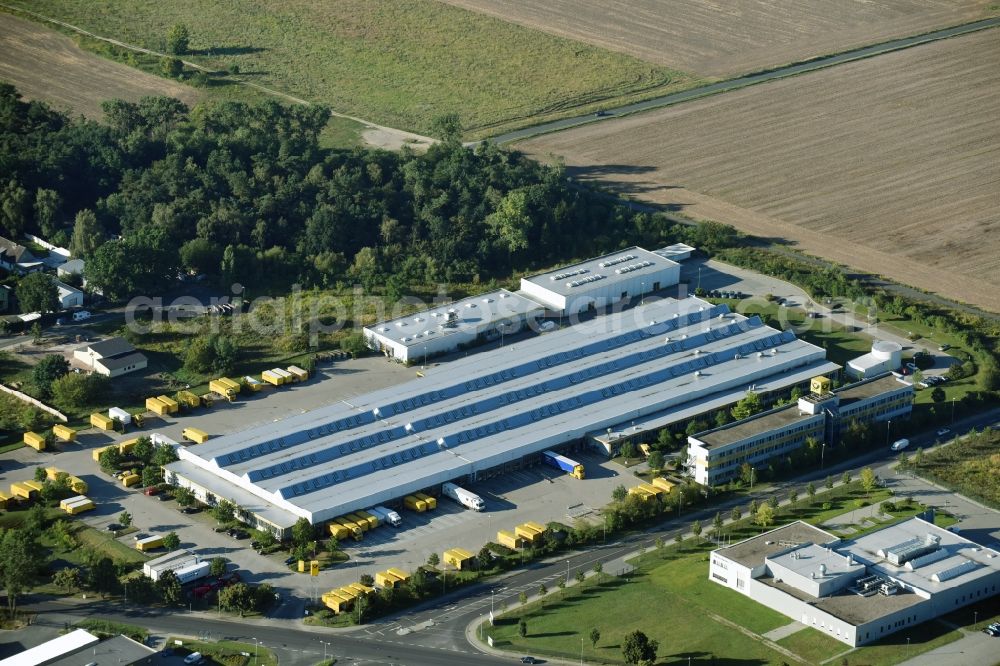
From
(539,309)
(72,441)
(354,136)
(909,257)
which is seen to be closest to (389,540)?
(72,441)

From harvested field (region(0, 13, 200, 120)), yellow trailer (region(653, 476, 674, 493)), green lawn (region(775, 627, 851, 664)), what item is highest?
harvested field (region(0, 13, 200, 120))

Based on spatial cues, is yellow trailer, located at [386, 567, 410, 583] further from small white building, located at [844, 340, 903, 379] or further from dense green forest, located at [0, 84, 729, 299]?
dense green forest, located at [0, 84, 729, 299]

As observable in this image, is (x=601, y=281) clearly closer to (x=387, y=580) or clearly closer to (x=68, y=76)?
(x=387, y=580)

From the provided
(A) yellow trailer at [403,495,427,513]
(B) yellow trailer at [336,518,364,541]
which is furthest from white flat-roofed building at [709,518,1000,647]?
(B) yellow trailer at [336,518,364,541]

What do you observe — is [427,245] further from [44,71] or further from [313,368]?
[44,71]

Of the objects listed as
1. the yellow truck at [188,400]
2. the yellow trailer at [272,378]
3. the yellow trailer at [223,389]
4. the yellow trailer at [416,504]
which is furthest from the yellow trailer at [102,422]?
the yellow trailer at [416,504]

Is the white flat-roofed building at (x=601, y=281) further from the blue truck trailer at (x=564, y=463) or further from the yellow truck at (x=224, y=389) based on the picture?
the yellow truck at (x=224, y=389)
